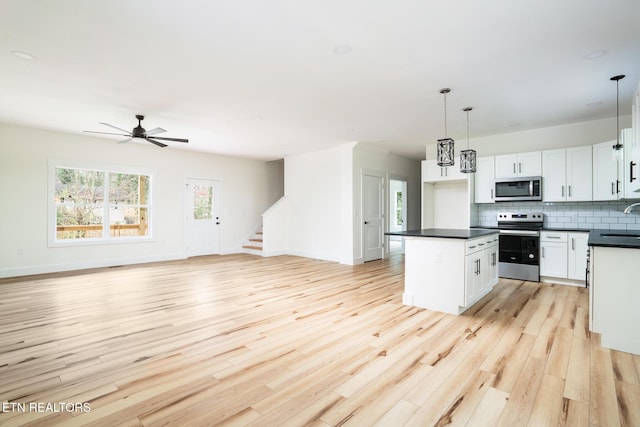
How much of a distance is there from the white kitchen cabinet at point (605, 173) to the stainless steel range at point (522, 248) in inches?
36.7

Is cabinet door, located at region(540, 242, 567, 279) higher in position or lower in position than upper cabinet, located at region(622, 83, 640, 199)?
lower

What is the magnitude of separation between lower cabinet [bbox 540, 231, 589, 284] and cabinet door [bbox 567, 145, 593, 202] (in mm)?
647

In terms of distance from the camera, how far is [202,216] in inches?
325

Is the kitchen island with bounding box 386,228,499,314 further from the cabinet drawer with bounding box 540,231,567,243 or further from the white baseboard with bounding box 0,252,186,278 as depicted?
the white baseboard with bounding box 0,252,186,278

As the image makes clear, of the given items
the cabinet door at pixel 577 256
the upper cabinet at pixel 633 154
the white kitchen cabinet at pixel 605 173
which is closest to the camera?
the upper cabinet at pixel 633 154

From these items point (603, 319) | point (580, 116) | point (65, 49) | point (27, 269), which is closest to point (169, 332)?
point (65, 49)

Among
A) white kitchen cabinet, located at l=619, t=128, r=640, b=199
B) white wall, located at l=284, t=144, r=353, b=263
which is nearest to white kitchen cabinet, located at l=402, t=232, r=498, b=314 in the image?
white kitchen cabinet, located at l=619, t=128, r=640, b=199

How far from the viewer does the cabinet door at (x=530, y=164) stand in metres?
5.33

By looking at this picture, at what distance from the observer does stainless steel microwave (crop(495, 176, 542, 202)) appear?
5.28 m

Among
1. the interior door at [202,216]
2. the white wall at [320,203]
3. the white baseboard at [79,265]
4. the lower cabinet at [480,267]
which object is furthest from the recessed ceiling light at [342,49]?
the white baseboard at [79,265]

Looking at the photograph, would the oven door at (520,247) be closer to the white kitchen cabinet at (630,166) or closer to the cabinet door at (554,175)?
the cabinet door at (554,175)

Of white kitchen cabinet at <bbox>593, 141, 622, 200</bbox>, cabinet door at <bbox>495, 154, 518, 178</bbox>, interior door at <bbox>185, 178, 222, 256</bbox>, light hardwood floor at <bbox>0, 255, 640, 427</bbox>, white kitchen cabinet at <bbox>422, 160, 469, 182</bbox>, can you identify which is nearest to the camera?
light hardwood floor at <bbox>0, 255, 640, 427</bbox>

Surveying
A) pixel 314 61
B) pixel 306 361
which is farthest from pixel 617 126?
pixel 306 361

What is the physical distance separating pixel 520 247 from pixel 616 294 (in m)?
2.64
